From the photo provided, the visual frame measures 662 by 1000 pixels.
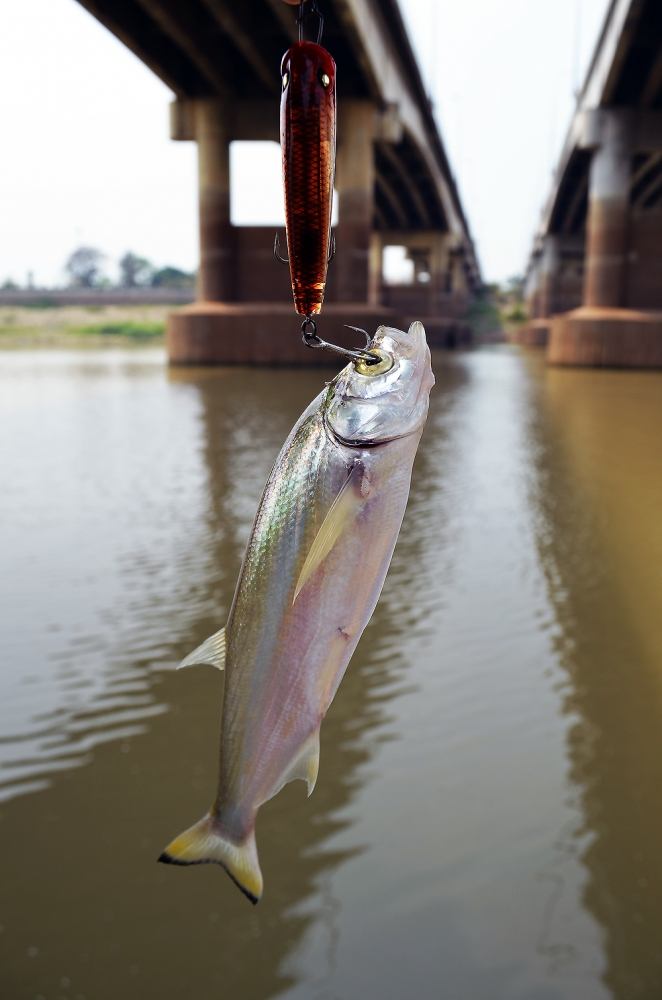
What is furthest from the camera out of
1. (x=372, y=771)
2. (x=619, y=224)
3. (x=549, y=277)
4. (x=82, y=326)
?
(x=82, y=326)

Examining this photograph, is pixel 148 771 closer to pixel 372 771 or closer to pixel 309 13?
pixel 372 771

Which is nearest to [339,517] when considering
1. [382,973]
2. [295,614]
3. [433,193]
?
[295,614]

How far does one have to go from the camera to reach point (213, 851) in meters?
1.42

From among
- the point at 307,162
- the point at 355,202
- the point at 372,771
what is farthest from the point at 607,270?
the point at 307,162

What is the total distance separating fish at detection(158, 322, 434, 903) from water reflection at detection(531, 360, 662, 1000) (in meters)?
2.52

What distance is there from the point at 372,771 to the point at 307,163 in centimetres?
380

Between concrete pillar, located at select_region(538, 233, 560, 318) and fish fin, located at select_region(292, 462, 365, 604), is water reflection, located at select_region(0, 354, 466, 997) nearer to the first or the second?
fish fin, located at select_region(292, 462, 365, 604)

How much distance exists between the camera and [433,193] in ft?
223

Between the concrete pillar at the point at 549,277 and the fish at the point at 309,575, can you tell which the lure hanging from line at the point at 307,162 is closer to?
the fish at the point at 309,575

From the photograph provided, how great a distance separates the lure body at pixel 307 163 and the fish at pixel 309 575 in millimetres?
131

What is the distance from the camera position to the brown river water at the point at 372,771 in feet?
11.5

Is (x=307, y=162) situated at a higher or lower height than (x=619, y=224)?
lower

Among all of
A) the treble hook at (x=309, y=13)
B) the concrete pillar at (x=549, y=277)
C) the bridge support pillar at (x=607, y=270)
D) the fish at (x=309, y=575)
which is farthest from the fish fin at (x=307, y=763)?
the concrete pillar at (x=549, y=277)

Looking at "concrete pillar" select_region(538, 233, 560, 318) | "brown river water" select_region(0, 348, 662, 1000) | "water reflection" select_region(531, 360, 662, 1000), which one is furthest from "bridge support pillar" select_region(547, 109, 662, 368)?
"concrete pillar" select_region(538, 233, 560, 318)
